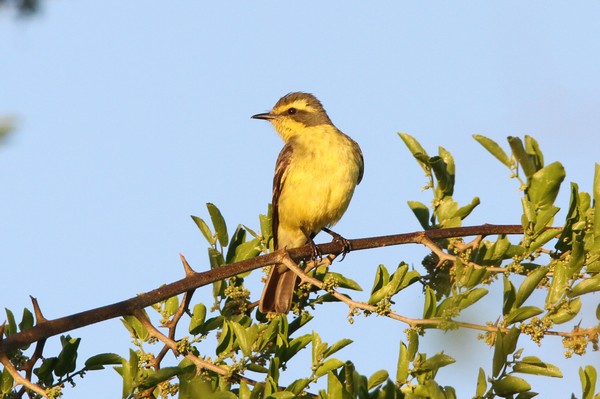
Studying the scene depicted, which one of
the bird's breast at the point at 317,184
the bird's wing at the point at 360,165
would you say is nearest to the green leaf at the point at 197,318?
the bird's breast at the point at 317,184

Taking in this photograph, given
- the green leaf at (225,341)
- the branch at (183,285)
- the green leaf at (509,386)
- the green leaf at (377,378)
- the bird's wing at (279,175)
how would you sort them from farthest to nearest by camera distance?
the bird's wing at (279,175)
the green leaf at (225,341)
the branch at (183,285)
the green leaf at (509,386)
the green leaf at (377,378)

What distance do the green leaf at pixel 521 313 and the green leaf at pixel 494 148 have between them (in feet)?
2.84

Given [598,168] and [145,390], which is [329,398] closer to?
[145,390]

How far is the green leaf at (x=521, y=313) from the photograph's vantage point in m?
3.53

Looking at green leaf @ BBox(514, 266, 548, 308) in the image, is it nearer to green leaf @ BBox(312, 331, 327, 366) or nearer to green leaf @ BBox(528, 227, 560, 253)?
green leaf @ BBox(528, 227, 560, 253)

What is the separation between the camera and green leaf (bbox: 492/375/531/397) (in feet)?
10.5

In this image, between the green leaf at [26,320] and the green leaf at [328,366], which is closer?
the green leaf at [328,366]

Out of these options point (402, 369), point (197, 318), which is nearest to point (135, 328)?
point (197, 318)

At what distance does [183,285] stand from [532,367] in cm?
143

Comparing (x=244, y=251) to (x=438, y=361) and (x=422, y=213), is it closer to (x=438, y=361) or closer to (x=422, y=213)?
(x=422, y=213)

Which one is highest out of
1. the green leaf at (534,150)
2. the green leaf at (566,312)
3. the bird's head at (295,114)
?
the bird's head at (295,114)

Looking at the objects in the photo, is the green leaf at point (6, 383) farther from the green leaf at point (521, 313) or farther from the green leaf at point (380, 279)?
the green leaf at point (521, 313)

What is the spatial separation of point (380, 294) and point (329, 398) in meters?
0.85

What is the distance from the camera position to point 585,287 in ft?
12.1
